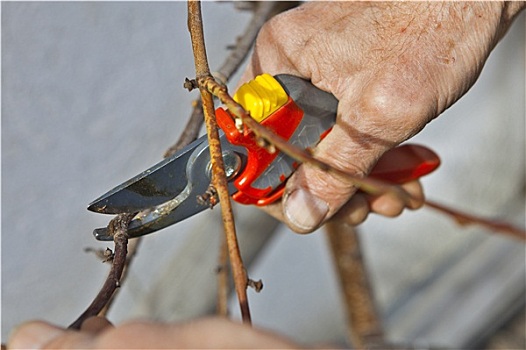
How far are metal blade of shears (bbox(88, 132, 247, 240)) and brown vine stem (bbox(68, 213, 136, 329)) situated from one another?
1cm

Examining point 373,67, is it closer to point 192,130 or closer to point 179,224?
point 192,130

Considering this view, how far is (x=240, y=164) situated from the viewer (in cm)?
70

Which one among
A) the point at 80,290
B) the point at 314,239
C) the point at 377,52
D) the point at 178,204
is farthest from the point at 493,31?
the point at 314,239

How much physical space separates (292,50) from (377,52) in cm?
9

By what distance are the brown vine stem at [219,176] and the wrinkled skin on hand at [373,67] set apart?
0.17m

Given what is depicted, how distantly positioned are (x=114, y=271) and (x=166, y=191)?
131mm

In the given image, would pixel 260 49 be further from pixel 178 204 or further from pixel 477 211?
pixel 477 211

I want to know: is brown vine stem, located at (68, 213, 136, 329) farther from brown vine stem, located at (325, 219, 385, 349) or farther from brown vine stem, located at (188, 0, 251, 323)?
brown vine stem, located at (325, 219, 385, 349)

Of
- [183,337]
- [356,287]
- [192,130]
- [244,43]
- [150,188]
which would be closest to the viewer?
[183,337]

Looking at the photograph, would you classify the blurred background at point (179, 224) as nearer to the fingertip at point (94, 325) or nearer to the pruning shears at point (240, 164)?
the pruning shears at point (240, 164)

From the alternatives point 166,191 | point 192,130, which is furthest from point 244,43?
point 166,191

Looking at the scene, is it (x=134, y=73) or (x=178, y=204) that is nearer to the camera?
(x=178, y=204)

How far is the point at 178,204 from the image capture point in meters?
0.68

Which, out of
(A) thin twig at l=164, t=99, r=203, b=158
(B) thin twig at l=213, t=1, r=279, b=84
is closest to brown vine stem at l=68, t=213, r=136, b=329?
(A) thin twig at l=164, t=99, r=203, b=158
